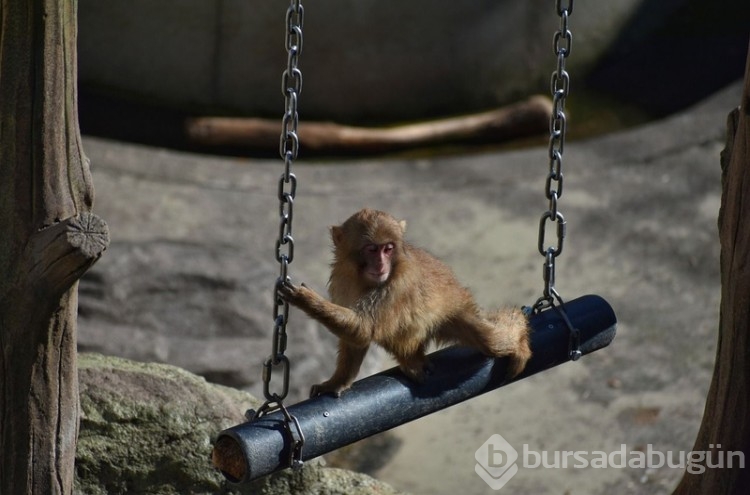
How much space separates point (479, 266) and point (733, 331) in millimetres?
4069

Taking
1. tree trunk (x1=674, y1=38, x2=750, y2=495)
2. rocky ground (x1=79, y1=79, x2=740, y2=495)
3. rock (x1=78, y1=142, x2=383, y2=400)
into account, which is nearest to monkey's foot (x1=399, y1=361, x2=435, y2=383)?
tree trunk (x1=674, y1=38, x2=750, y2=495)

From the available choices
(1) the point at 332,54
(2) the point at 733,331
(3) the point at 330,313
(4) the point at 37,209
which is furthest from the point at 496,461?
(1) the point at 332,54

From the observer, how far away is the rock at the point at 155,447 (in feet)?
15.6

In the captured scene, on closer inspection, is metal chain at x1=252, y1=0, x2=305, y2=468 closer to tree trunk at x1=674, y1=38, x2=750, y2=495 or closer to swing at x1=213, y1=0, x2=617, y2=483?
swing at x1=213, y1=0, x2=617, y2=483

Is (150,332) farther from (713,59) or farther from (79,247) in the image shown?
(713,59)

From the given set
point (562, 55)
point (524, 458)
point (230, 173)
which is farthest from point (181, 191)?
point (562, 55)

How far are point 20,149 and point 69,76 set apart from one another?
0.94 ft

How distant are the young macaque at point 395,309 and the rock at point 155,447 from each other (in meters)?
0.51

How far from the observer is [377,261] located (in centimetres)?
445

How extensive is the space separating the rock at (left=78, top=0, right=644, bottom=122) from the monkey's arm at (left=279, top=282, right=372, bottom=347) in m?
6.01

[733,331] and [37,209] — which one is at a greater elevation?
[37,209]

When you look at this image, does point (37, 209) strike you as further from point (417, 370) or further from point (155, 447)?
point (417, 370)

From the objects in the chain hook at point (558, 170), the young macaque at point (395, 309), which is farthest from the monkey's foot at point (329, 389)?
the chain hook at point (558, 170)

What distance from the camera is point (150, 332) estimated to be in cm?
700
